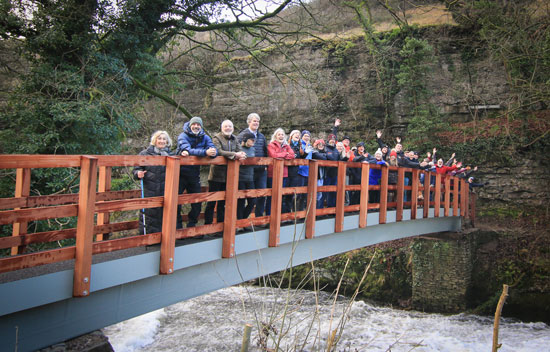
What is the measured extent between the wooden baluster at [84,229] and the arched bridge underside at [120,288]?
0.26 ft

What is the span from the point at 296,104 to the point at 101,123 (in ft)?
52.1

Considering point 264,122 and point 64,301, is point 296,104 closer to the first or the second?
point 264,122

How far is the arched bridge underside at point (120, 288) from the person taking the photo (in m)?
2.83

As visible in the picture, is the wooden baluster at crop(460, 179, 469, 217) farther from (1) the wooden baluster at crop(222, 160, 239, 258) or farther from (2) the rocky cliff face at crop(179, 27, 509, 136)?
(1) the wooden baluster at crop(222, 160, 239, 258)

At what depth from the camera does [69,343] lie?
3.17 meters

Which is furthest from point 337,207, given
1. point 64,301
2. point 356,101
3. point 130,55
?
point 356,101

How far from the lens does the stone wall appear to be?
1220 cm

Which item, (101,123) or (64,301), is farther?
(101,123)

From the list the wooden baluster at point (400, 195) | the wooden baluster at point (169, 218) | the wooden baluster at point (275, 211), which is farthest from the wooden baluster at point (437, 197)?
the wooden baluster at point (169, 218)

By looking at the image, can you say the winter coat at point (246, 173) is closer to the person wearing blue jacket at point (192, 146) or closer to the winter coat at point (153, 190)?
the person wearing blue jacket at point (192, 146)

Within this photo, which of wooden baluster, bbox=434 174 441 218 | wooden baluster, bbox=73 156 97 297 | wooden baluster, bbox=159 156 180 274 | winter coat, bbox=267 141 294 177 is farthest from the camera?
wooden baluster, bbox=434 174 441 218

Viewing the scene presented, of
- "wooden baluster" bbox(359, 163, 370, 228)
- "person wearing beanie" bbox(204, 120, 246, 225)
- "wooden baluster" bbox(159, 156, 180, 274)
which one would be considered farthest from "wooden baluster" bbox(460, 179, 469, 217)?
"wooden baluster" bbox(159, 156, 180, 274)

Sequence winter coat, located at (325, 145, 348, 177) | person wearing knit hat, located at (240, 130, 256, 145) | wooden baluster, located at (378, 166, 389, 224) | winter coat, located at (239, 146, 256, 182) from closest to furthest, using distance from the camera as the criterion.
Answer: winter coat, located at (239, 146, 256, 182), person wearing knit hat, located at (240, 130, 256, 145), winter coat, located at (325, 145, 348, 177), wooden baluster, located at (378, 166, 389, 224)

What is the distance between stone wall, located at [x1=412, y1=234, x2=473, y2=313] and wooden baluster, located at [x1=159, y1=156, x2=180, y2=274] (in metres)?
10.4
